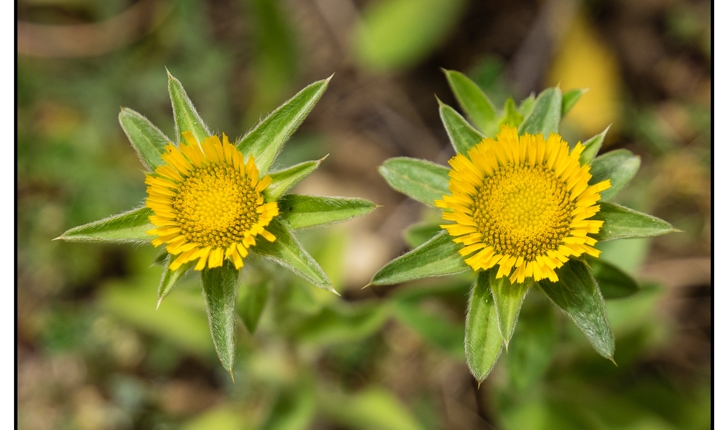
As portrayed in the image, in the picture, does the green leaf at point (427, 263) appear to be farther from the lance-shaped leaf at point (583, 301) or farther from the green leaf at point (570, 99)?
the green leaf at point (570, 99)

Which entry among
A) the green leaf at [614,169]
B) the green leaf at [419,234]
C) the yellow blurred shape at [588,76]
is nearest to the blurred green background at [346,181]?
the yellow blurred shape at [588,76]

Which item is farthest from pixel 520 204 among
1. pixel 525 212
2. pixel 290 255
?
pixel 290 255

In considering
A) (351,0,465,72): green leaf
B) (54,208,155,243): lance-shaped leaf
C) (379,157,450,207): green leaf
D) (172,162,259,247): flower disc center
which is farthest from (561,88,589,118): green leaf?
(351,0,465,72): green leaf

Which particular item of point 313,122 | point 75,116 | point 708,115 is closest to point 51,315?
point 75,116

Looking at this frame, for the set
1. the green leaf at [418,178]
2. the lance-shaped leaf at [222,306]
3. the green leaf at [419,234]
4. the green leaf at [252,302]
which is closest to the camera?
the lance-shaped leaf at [222,306]

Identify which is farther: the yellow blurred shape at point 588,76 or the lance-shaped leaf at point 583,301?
the yellow blurred shape at point 588,76

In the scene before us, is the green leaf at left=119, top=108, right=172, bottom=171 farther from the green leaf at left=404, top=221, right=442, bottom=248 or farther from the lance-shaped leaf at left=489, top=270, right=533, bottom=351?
the lance-shaped leaf at left=489, top=270, right=533, bottom=351

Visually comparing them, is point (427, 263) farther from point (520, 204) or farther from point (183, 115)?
point (183, 115)
